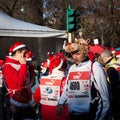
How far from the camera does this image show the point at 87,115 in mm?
5711

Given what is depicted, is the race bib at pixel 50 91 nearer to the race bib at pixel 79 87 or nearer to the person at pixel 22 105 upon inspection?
the person at pixel 22 105

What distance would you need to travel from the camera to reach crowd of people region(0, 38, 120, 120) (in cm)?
561

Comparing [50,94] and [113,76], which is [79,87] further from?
[113,76]

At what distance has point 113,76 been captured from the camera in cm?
872

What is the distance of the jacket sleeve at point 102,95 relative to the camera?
18.1ft

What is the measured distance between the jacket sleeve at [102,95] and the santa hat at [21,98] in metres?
1.33

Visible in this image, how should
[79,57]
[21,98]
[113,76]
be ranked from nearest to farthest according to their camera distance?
1. [79,57]
2. [21,98]
3. [113,76]

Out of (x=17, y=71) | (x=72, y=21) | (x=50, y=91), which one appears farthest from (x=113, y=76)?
(x=72, y=21)

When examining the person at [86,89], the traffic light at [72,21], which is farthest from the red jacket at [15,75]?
the traffic light at [72,21]

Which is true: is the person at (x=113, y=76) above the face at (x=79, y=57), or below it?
below

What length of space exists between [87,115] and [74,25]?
1057 cm

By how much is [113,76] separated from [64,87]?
245 cm

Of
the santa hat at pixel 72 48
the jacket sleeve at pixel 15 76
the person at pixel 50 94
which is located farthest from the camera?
the person at pixel 50 94

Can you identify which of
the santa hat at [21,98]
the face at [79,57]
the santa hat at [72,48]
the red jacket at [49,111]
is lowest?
the red jacket at [49,111]
